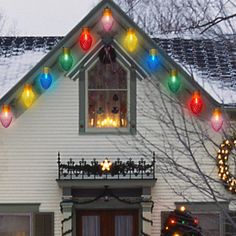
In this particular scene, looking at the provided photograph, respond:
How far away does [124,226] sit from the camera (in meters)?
18.1

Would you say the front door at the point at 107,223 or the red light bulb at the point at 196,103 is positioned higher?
the red light bulb at the point at 196,103

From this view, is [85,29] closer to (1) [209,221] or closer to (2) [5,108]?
(2) [5,108]

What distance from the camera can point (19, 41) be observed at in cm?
2041

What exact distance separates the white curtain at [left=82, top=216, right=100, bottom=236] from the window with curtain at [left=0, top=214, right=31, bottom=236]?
1305mm

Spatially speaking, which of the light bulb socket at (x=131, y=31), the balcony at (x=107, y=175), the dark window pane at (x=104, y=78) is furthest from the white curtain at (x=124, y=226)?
the light bulb socket at (x=131, y=31)

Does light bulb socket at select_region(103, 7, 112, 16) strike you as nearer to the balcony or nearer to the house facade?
the house facade

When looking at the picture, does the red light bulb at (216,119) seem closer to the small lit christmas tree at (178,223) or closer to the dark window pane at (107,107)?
the small lit christmas tree at (178,223)

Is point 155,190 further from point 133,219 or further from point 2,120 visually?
point 2,120

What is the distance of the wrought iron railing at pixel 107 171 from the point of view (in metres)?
17.3

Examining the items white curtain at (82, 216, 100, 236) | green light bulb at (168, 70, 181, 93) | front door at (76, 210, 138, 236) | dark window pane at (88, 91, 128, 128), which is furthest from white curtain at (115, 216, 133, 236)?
green light bulb at (168, 70, 181, 93)

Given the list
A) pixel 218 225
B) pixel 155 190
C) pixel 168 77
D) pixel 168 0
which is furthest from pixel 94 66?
pixel 168 0

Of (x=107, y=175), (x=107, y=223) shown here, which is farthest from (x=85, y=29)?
(x=107, y=223)

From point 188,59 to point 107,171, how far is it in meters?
3.74

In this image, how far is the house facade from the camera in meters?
17.5
